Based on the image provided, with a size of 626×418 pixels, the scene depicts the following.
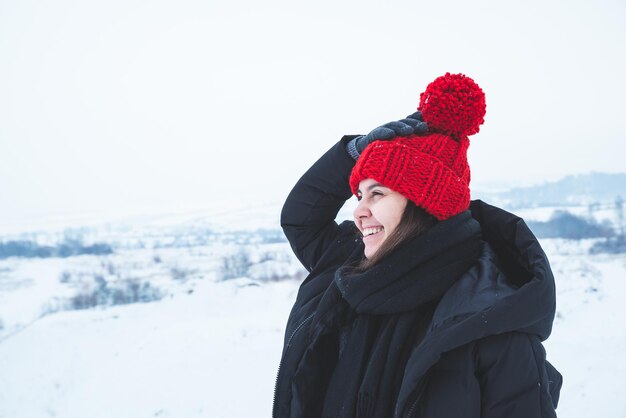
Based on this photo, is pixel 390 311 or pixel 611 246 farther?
pixel 611 246

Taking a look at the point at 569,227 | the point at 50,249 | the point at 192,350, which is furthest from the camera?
the point at 50,249

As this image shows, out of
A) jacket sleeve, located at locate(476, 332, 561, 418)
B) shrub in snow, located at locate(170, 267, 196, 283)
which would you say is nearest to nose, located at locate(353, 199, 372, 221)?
jacket sleeve, located at locate(476, 332, 561, 418)

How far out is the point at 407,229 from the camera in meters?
1.34

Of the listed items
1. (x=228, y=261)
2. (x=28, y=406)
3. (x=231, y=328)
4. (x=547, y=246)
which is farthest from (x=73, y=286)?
(x=547, y=246)

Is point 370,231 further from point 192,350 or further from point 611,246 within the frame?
point 611,246

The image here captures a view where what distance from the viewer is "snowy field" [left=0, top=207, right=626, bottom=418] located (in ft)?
20.9

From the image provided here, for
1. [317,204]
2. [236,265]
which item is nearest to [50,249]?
[236,265]

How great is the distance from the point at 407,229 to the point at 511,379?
521 mm

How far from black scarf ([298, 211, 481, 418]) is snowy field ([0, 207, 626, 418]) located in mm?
4843

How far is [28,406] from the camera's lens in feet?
23.1

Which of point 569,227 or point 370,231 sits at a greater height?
point 370,231

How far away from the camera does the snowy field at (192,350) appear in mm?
6359

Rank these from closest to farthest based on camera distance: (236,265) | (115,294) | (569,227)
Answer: (115,294) → (236,265) → (569,227)

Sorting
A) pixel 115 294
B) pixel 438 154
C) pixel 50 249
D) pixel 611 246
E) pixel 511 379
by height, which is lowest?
pixel 611 246
